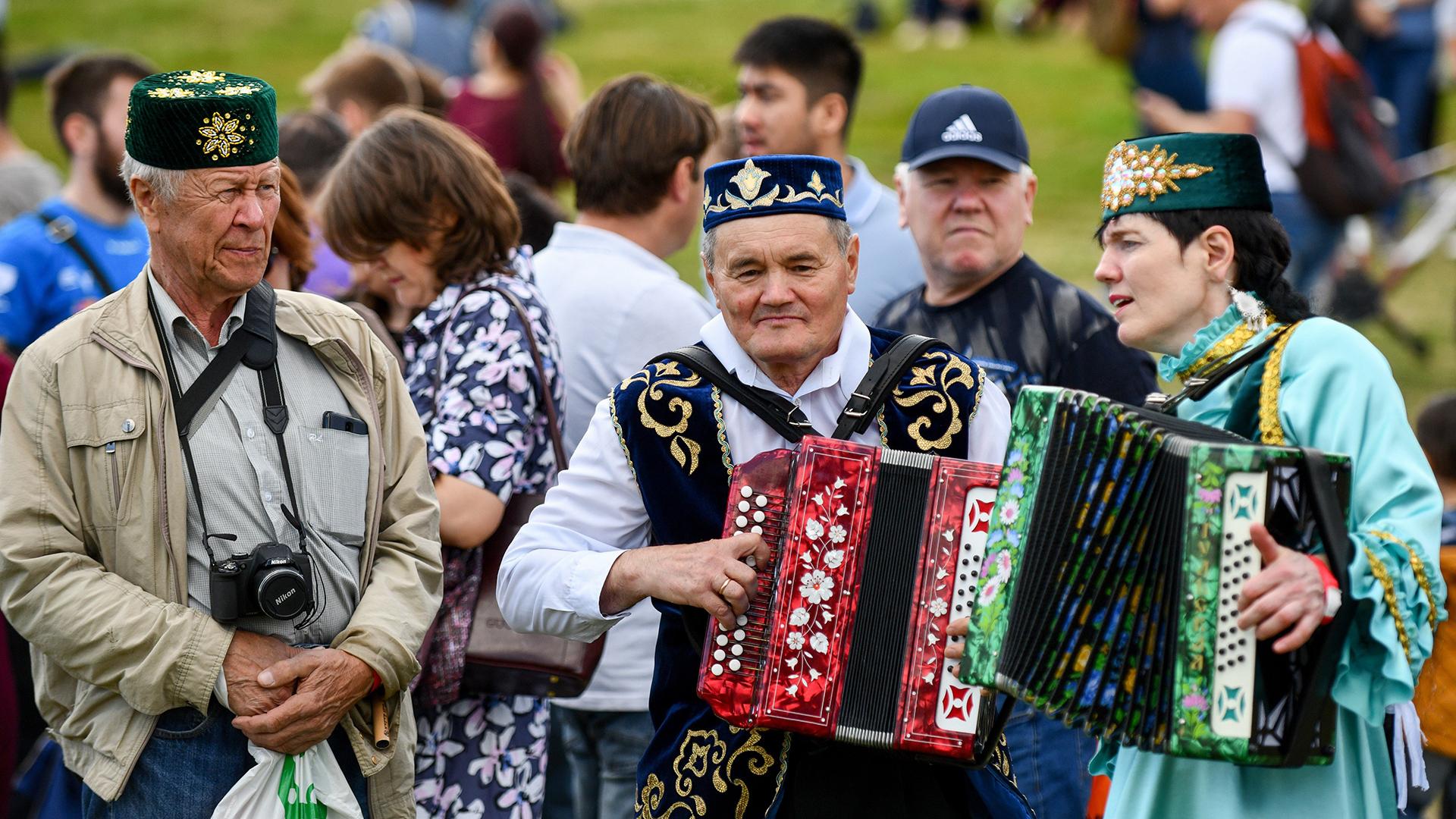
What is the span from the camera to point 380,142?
417 centimetres

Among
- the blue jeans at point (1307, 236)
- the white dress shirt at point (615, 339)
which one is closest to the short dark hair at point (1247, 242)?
the white dress shirt at point (615, 339)

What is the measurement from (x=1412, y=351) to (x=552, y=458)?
7864mm

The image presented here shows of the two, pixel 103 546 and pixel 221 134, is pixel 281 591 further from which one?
pixel 221 134

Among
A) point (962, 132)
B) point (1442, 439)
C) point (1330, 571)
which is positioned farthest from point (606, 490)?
Result: point (1442, 439)

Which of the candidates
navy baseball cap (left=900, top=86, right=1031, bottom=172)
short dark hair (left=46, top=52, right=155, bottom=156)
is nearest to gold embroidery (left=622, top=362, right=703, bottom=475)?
navy baseball cap (left=900, top=86, right=1031, bottom=172)

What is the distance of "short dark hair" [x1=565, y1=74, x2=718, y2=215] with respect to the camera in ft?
15.2

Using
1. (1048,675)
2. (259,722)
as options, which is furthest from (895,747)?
(259,722)

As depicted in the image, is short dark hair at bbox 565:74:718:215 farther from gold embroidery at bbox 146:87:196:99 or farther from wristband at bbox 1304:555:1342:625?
wristband at bbox 1304:555:1342:625

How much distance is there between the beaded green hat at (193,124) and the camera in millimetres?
3240

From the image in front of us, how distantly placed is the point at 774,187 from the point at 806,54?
2521 millimetres

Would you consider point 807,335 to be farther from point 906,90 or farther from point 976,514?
point 906,90

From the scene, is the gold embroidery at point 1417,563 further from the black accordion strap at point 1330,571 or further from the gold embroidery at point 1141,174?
the gold embroidery at point 1141,174

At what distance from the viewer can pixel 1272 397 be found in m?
3.12

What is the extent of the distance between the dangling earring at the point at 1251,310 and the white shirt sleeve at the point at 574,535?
A: 1.33m
